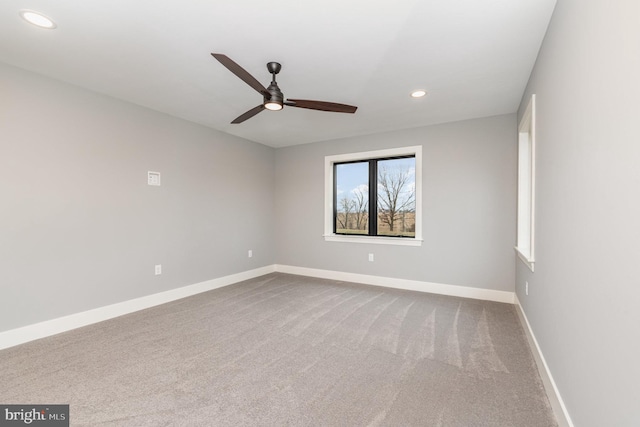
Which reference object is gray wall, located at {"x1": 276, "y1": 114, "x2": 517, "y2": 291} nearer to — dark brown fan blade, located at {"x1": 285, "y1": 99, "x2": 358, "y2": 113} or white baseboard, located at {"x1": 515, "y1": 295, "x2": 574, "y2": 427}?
white baseboard, located at {"x1": 515, "y1": 295, "x2": 574, "y2": 427}

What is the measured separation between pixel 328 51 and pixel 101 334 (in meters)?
3.28

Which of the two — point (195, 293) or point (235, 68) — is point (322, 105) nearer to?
Result: point (235, 68)

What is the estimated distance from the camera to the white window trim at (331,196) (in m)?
4.16

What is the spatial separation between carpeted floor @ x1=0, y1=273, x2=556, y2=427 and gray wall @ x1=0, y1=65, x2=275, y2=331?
0.48m

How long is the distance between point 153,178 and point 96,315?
164cm

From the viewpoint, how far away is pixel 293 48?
2.20 meters

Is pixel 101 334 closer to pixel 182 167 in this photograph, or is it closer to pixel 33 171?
pixel 33 171

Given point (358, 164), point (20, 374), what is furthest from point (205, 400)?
point (358, 164)

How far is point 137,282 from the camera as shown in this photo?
11.0 ft

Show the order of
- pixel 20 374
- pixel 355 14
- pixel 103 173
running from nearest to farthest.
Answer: pixel 355 14
pixel 20 374
pixel 103 173

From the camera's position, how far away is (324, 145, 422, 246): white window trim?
4.16 meters

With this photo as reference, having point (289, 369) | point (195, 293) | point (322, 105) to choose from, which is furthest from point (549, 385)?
point (195, 293)
